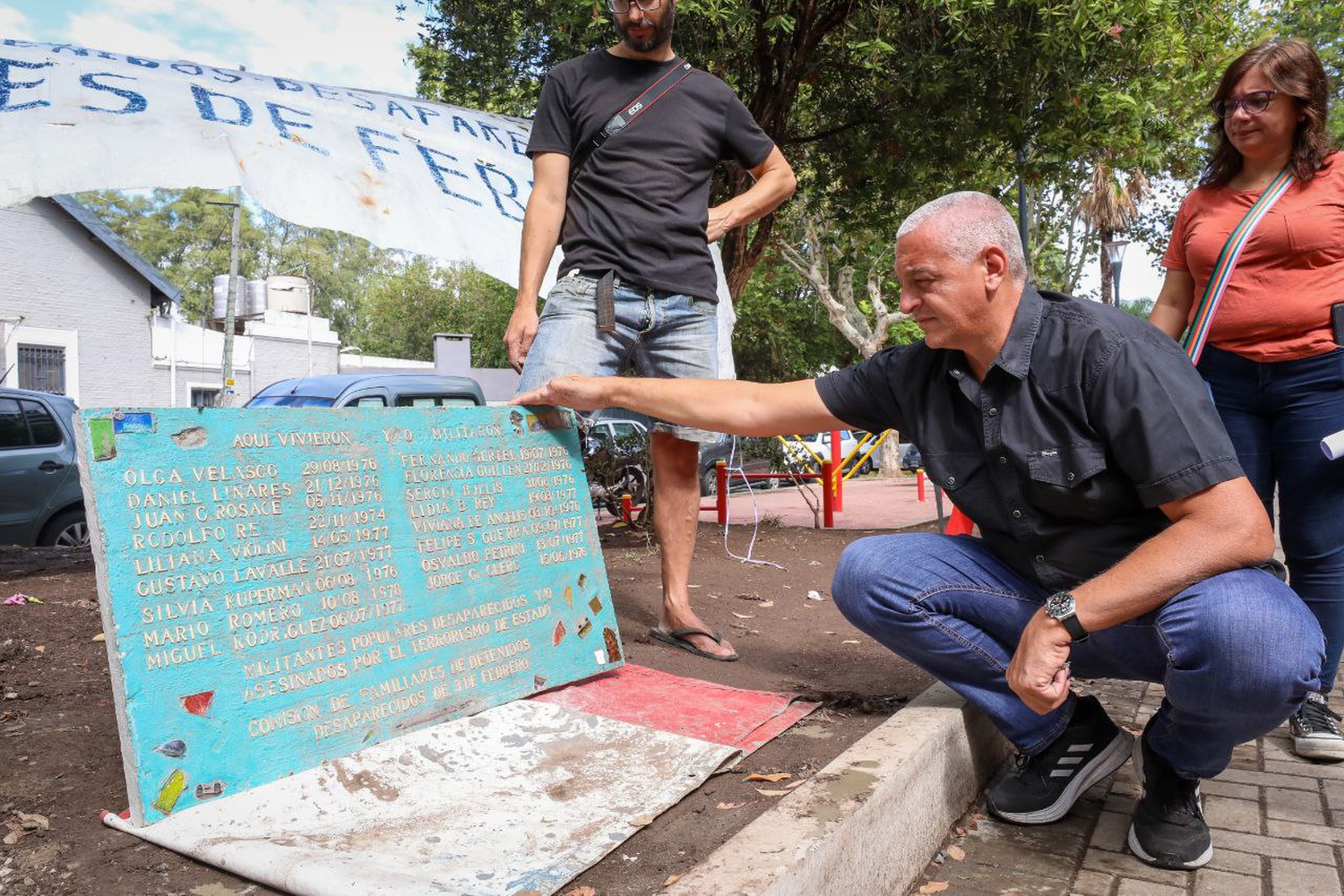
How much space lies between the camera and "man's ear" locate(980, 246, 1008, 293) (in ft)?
7.81

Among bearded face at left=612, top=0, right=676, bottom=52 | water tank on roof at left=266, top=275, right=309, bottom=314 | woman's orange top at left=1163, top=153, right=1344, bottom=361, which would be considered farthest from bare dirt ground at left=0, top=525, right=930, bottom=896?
water tank on roof at left=266, top=275, right=309, bottom=314

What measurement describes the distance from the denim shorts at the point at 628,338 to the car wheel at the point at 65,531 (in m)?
7.30

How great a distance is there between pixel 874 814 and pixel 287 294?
4015 centimetres

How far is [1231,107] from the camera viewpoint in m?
3.06

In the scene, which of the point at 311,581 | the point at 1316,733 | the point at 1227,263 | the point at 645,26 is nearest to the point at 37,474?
the point at 645,26

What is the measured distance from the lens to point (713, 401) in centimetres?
296

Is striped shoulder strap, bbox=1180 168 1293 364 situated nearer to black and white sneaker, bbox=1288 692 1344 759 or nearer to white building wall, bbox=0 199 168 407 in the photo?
black and white sneaker, bbox=1288 692 1344 759

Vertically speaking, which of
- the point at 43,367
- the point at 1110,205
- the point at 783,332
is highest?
the point at 1110,205

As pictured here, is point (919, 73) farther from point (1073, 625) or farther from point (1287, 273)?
point (1073, 625)

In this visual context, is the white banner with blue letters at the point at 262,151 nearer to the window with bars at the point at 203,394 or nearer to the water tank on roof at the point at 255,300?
the window with bars at the point at 203,394

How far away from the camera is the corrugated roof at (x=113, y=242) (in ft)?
70.9

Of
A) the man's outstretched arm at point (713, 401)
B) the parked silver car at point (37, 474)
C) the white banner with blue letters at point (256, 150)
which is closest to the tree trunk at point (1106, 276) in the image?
the white banner with blue letters at point (256, 150)

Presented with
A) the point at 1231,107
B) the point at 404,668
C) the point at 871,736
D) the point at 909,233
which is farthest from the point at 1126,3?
the point at 404,668

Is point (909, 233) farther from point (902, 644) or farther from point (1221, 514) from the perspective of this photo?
point (902, 644)
